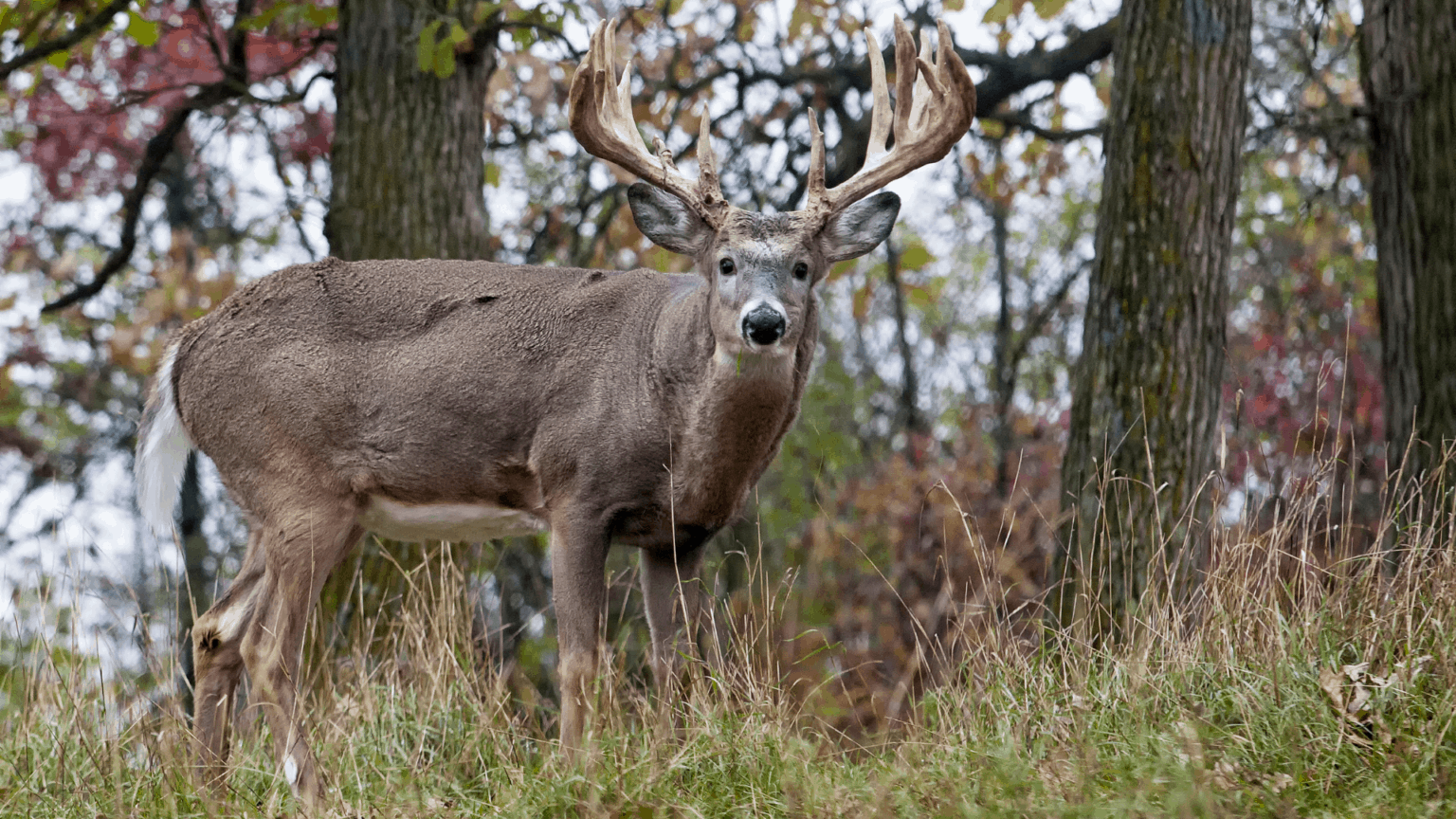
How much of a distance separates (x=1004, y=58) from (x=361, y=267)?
4617mm

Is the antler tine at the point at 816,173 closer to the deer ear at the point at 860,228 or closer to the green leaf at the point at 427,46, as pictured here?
the deer ear at the point at 860,228

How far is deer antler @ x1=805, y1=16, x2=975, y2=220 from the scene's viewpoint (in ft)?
17.0

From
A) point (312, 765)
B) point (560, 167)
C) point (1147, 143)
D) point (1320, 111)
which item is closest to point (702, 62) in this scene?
point (560, 167)

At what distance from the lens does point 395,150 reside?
6914 mm

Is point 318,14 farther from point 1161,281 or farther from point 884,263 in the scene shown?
point 884,263

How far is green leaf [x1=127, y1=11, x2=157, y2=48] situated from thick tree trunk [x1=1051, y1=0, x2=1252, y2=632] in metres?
4.40

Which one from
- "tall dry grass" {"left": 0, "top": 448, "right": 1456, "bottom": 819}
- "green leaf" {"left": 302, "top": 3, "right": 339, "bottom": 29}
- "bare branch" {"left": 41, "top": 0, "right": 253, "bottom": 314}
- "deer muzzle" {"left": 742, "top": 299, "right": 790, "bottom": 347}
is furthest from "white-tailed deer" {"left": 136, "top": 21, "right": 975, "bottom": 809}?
"bare branch" {"left": 41, "top": 0, "right": 253, "bottom": 314}

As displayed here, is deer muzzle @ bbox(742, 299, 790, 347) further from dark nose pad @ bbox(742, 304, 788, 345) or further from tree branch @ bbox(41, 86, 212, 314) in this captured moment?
tree branch @ bbox(41, 86, 212, 314)

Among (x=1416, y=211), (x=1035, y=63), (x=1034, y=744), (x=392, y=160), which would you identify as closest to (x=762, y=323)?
(x=1034, y=744)

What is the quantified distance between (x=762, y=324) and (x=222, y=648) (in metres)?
2.34

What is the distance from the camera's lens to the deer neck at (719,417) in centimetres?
487

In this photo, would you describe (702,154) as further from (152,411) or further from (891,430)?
(891,430)

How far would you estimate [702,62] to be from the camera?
11.2 meters

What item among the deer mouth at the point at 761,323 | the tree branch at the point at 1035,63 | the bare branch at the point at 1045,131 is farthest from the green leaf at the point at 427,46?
the bare branch at the point at 1045,131
